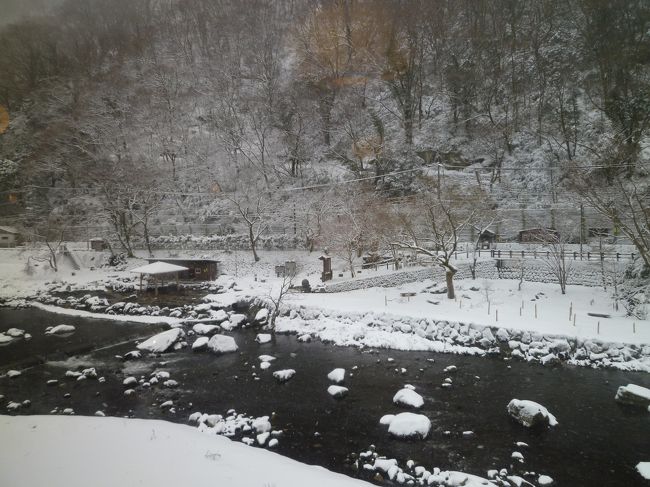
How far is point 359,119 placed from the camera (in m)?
39.2

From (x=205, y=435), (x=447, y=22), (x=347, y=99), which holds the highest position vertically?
(x=447, y=22)

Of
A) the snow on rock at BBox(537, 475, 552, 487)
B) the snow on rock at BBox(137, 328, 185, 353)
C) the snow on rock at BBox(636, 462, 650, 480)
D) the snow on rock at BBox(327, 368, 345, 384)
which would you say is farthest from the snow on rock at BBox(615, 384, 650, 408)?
the snow on rock at BBox(137, 328, 185, 353)

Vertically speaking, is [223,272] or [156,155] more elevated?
[156,155]

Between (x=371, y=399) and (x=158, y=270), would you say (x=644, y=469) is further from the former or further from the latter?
(x=158, y=270)

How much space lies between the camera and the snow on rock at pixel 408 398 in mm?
10121

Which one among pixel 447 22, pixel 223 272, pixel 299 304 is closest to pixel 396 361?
pixel 299 304

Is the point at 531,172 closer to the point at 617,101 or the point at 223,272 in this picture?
the point at 617,101

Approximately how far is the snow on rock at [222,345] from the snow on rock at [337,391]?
5.18 m

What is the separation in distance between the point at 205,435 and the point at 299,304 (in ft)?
35.3

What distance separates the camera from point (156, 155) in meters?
38.7

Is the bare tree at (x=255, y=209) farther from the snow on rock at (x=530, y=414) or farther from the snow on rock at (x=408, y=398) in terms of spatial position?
the snow on rock at (x=530, y=414)

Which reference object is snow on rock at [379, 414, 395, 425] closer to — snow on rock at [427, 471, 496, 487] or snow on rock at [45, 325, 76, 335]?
snow on rock at [427, 471, 496, 487]

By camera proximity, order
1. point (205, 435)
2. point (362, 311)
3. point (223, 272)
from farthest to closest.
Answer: point (223, 272), point (362, 311), point (205, 435)

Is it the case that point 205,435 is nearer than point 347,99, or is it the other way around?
point 205,435
